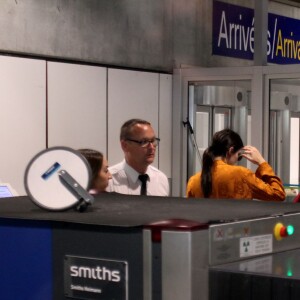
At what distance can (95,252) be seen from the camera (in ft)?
4.04

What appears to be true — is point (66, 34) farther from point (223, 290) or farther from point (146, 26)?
point (223, 290)

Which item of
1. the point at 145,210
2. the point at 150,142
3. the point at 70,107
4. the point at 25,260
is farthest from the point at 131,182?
the point at 25,260

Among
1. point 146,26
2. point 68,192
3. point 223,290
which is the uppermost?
point 146,26

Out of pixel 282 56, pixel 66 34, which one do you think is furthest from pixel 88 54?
pixel 282 56

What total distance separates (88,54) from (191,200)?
5.00 m

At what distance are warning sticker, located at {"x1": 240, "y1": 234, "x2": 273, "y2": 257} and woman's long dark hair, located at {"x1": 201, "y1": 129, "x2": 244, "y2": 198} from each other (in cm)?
339

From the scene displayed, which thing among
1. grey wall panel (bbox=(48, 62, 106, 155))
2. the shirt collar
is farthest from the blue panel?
grey wall panel (bbox=(48, 62, 106, 155))

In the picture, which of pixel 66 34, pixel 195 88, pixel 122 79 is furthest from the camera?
pixel 195 88

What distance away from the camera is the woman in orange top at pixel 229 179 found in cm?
462

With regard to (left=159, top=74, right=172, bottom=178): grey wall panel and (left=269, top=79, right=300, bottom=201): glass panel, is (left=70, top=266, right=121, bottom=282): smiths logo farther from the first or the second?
(left=159, top=74, right=172, bottom=178): grey wall panel

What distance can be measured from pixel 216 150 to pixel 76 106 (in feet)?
6.14

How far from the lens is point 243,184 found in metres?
4.66

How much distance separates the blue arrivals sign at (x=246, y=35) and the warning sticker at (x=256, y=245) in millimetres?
6844

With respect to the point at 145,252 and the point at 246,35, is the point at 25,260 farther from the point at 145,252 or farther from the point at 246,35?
the point at 246,35
